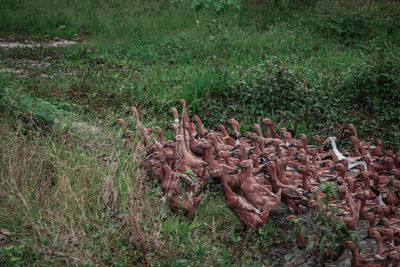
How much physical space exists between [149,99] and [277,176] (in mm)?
3489

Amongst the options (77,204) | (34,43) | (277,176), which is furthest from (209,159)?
(34,43)

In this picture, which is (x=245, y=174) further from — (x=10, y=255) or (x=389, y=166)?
(x=10, y=255)

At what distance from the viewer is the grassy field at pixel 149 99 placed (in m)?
4.32

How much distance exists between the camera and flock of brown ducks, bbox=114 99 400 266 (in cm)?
496

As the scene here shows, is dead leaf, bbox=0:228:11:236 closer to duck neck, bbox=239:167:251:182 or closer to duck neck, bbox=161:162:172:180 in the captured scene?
duck neck, bbox=161:162:172:180

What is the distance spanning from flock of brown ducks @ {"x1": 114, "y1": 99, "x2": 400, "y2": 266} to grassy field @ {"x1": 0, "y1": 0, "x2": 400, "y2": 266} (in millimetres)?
274

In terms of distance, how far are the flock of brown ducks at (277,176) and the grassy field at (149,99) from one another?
274 mm

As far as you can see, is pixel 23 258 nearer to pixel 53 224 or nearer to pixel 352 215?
pixel 53 224

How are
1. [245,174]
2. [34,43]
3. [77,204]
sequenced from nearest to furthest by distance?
[77,204], [245,174], [34,43]

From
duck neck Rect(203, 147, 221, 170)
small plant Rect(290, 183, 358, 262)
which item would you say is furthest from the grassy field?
small plant Rect(290, 183, 358, 262)

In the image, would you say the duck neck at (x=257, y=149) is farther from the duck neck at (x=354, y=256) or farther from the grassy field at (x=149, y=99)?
the duck neck at (x=354, y=256)

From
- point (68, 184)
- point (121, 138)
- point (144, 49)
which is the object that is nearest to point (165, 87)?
point (121, 138)

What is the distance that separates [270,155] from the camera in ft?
20.3

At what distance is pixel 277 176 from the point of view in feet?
18.6
